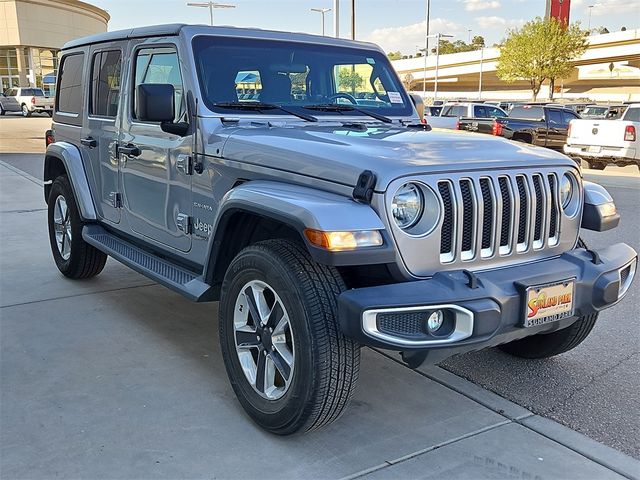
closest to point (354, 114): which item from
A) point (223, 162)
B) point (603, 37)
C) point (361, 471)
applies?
point (223, 162)

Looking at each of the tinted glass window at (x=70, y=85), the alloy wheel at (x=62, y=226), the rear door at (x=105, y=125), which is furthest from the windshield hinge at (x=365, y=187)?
the alloy wheel at (x=62, y=226)

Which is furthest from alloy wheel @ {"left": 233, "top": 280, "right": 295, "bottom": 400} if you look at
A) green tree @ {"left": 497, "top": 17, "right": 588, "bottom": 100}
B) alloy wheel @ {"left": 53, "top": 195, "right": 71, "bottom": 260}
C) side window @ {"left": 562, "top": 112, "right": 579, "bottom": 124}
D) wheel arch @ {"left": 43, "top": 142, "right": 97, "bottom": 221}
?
green tree @ {"left": 497, "top": 17, "right": 588, "bottom": 100}

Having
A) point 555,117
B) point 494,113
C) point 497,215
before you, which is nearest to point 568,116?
point 555,117

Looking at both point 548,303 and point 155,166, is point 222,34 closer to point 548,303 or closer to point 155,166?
point 155,166

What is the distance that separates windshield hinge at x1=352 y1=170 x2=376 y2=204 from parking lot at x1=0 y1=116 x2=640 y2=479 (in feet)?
3.93

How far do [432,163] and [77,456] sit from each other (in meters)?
2.07

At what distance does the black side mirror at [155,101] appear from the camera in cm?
356

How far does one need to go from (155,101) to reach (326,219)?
4.83 feet

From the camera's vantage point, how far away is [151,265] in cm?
420

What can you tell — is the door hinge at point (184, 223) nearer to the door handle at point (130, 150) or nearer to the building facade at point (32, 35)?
the door handle at point (130, 150)

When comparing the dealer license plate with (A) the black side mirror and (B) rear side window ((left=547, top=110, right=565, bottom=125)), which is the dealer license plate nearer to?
(A) the black side mirror

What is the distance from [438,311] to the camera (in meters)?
2.65

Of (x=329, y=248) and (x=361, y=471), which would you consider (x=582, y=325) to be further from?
(x=329, y=248)

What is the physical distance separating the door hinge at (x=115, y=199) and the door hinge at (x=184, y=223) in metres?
0.95
